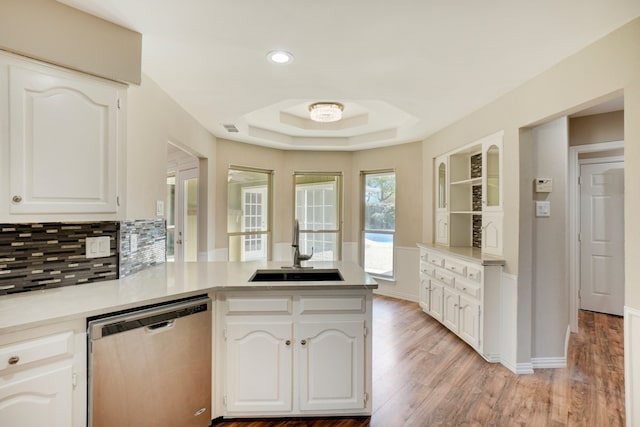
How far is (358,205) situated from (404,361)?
2.67 metres

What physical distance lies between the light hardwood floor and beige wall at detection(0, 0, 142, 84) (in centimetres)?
218

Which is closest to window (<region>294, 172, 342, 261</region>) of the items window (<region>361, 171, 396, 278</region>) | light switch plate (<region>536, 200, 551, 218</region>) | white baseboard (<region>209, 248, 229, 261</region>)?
window (<region>361, 171, 396, 278</region>)

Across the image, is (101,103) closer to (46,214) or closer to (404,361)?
(46,214)

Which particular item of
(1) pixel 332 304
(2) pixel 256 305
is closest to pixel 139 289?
(2) pixel 256 305

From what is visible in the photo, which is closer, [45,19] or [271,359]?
[45,19]

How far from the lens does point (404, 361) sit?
263 centimetres

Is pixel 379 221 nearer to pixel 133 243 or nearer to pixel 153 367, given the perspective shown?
pixel 133 243

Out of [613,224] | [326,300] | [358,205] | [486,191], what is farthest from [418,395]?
[613,224]

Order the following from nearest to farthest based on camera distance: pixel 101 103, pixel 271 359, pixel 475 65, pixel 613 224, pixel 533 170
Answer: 1. pixel 101 103
2. pixel 271 359
3. pixel 475 65
4. pixel 533 170
5. pixel 613 224

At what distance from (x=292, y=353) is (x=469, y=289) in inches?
72.2

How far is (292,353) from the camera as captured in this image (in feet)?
6.07

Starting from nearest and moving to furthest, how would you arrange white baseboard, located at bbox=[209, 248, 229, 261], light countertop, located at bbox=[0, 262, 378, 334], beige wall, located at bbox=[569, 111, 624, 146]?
1. light countertop, located at bbox=[0, 262, 378, 334]
2. beige wall, located at bbox=[569, 111, 624, 146]
3. white baseboard, located at bbox=[209, 248, 229, 261]

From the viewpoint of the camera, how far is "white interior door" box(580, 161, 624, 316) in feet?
12.0

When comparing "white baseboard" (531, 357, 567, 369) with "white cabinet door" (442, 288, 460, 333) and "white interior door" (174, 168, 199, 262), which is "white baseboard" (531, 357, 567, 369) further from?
"white interior door" (174, 168, 199, 262)
